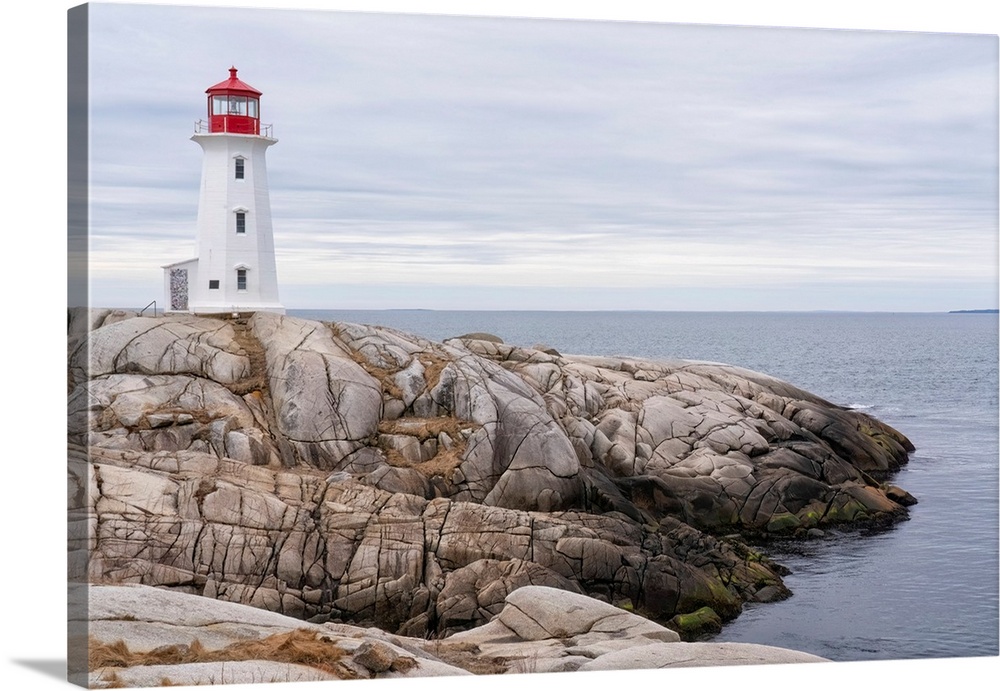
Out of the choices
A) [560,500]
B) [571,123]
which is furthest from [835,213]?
[560,500]

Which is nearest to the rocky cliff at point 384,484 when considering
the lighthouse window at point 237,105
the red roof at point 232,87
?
the lighthouse window at point 237,105

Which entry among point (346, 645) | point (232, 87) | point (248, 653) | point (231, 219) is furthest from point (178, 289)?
point (346, 645)

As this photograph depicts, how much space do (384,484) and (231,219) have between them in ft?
18.6

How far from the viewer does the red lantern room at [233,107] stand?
22062 millimetres

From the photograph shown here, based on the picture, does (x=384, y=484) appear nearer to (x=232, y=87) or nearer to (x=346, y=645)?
(x=346, y=645)

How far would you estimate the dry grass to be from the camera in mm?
15609

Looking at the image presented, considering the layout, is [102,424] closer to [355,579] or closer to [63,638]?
[63,638]

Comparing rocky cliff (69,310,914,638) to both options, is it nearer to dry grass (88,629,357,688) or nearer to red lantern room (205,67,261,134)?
dry grass (88,629,357,688)

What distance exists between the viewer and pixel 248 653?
15.9 metres

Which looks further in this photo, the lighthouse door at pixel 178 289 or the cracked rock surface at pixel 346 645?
the lighthouse door at pixel 178 289

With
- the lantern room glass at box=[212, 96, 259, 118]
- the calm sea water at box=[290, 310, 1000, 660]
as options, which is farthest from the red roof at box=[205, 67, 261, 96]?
the calm sea water at box=[290, 310, 1000, 660]

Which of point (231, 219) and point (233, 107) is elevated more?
point (233, 107)

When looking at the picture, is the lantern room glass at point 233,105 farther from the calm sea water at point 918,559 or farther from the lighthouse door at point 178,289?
the calm sea water at point 918,559

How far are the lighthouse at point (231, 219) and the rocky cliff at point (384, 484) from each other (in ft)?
2.85
